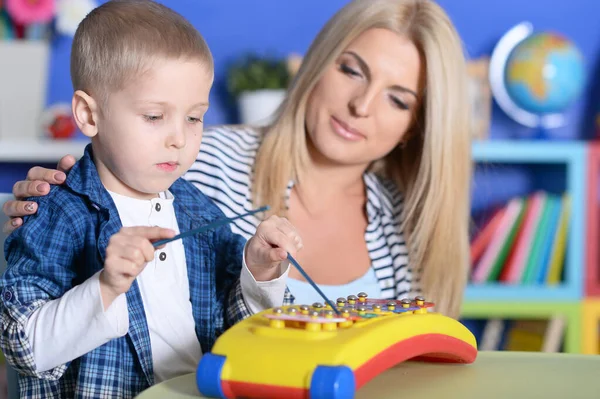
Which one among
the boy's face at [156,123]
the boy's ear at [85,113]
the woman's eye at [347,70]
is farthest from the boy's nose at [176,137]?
the woman's eye at [347,70]

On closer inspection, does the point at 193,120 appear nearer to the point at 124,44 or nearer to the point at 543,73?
the point at 124,44

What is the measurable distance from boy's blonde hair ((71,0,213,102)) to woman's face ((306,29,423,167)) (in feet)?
2.13

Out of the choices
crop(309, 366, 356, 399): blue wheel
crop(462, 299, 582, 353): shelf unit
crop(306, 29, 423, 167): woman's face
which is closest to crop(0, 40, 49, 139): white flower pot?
crop(306, 29, 423, 167): woman's face

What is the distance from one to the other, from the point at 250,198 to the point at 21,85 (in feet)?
3.90

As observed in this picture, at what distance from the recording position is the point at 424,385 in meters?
0.99

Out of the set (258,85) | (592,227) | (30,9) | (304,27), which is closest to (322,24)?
(304,27)

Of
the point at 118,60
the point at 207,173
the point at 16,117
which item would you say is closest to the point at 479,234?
the point at 207,173

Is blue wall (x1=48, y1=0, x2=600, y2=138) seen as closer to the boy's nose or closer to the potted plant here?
the potted plant

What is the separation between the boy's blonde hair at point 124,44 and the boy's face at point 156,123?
1 cm

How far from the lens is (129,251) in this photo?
3.03 feet

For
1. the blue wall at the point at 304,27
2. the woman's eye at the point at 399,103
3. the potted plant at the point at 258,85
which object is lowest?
the woman's eye at the point at 399,103

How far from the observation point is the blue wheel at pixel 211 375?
89 centimetres

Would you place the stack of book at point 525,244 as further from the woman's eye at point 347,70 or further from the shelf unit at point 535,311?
the woman's eye at point 347,70

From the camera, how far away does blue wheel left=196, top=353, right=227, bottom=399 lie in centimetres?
89
